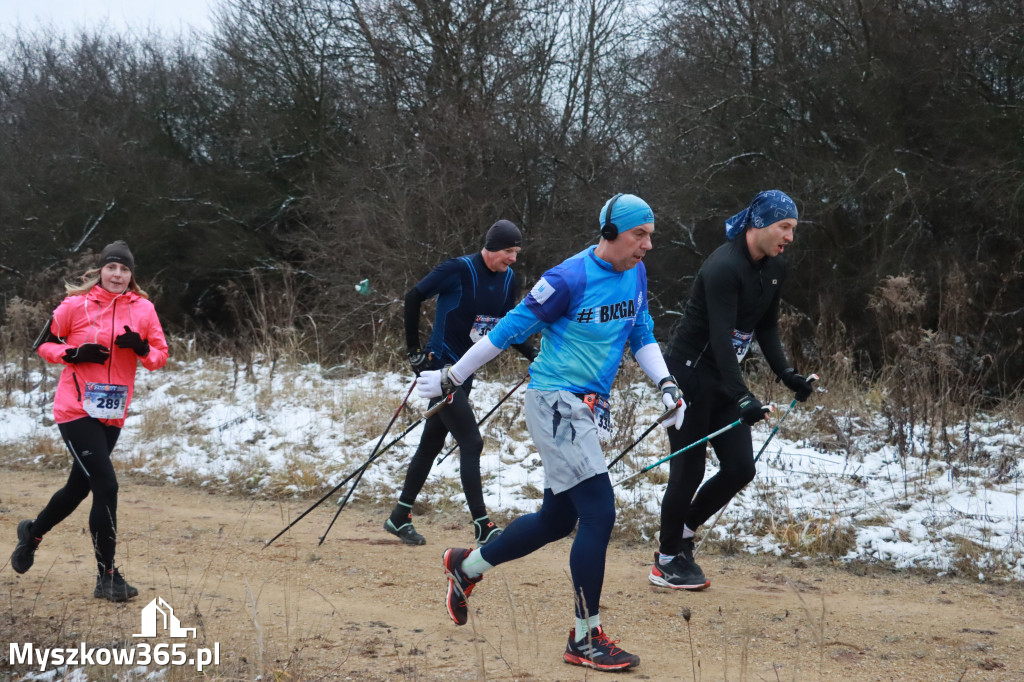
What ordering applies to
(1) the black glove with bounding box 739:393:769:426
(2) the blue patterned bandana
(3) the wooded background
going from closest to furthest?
(1) the black glove with bounding box 739:393:769:426 < (2) the blue patterned bandana < (3) the wooded background

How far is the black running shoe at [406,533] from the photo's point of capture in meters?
6.58

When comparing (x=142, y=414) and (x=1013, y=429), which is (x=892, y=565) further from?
(x=142, y=414)

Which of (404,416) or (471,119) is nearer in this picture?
(404,416)

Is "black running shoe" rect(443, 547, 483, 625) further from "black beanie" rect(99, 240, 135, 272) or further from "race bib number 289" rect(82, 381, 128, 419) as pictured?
"black beanie" rect(99, 240, 135, 272)

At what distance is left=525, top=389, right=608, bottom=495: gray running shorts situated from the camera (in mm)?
4105

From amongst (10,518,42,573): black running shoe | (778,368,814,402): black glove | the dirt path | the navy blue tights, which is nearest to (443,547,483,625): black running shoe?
the dirt path

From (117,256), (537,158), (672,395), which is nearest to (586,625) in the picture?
(672,395)

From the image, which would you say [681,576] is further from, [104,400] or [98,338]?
[98,338]

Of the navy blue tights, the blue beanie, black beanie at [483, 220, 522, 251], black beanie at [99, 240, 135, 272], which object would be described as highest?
black beanie at [483, 220, 522, 251]

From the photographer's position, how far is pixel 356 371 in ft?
42.3

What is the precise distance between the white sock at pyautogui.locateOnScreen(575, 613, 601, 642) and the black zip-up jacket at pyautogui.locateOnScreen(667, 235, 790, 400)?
144 centimetres

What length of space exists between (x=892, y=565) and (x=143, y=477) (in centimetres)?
652

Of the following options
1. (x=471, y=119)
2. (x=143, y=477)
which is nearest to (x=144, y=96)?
(x=471, y=119)

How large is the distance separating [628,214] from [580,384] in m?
0.77
